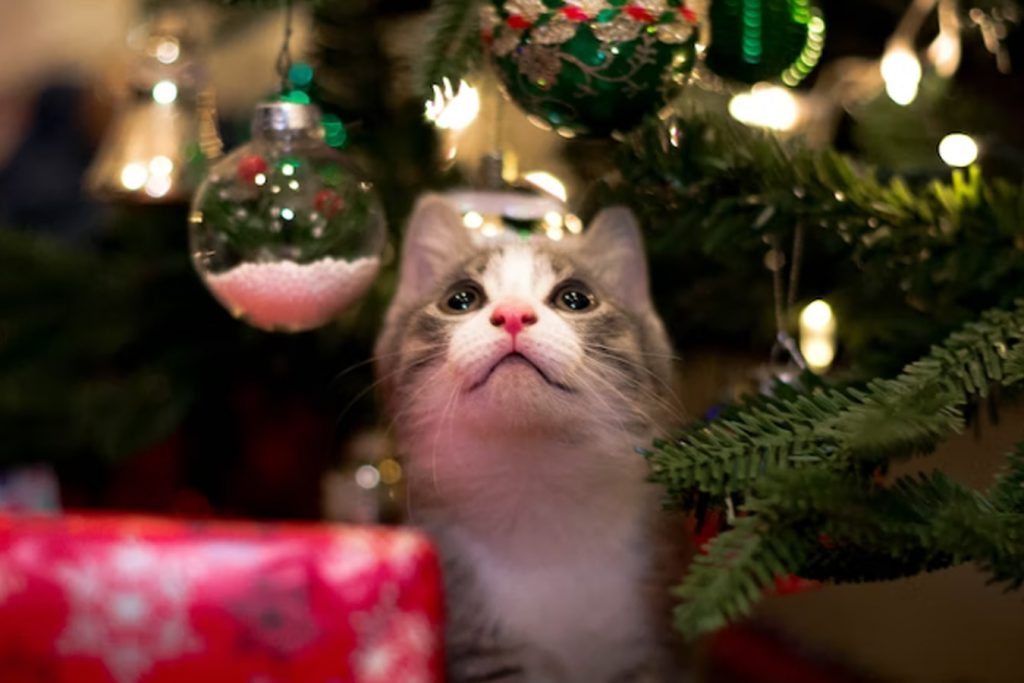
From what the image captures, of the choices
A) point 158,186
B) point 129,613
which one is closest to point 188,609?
point 129,613

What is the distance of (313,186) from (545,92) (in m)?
0.13

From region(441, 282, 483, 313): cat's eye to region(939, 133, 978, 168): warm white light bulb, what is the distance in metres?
0.34

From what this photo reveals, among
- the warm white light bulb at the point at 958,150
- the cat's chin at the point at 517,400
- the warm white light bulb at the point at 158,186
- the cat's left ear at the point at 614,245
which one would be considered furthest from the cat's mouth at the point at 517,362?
the warm white light bulb at the point at 158,186

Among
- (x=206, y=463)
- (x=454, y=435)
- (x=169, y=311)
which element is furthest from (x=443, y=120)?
(x=206, y=463)

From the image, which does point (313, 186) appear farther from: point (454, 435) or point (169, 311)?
point (169, 311)

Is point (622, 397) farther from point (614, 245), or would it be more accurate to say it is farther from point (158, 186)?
point (158, 186)

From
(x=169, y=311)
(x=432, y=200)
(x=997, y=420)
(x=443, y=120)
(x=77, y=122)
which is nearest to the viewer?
(x=997, y=420)

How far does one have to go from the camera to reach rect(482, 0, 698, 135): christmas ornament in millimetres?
547

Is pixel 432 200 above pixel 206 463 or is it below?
above

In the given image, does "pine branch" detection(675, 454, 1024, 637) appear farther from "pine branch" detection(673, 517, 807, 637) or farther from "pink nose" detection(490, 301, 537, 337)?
"pink nose" detection(490, 301, 537, 337)

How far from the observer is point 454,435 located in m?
0.59

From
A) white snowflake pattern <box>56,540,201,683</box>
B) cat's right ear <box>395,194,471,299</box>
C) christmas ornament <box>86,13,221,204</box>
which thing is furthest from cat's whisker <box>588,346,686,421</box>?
christmas ornament <box>86,13,221,204</box>

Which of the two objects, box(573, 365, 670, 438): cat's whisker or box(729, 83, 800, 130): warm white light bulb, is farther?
box(729, 83, 800, 130): warm white light bulb

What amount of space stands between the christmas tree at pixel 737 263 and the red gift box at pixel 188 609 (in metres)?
0.16
